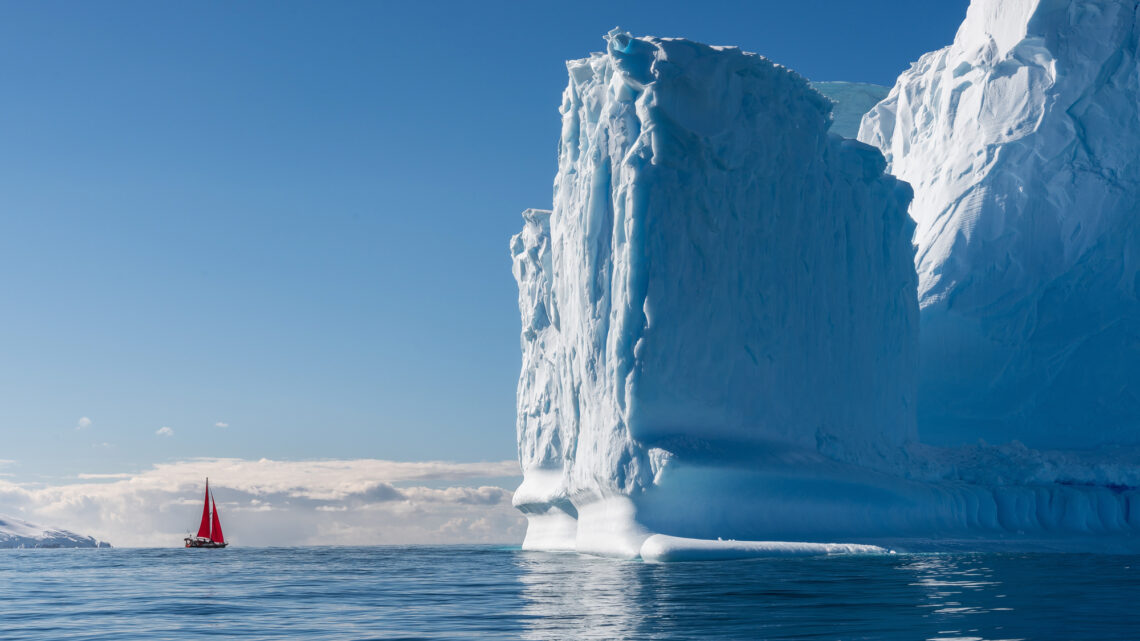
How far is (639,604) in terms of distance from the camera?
13484mm

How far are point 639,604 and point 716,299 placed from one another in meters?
14.4

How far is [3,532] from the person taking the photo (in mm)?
83812

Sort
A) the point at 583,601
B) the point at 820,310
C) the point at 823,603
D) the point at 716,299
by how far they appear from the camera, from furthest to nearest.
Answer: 1. the point at 820,310
2. the point at 716,299
3. the point at 583,601
4. the point at 823,603

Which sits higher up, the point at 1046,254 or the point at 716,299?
the point at 1046,254

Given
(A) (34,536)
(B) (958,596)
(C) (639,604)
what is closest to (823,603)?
(B) (958,596)

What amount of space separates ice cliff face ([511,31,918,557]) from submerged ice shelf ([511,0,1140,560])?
0.23 ft

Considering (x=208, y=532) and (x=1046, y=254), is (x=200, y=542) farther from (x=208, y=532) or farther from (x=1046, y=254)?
(x=1046, y=254)

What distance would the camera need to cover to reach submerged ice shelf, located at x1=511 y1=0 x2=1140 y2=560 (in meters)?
25.8

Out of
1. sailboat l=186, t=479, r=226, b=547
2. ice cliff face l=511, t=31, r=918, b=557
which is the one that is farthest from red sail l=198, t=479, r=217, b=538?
ice cliff face l=511, t=31, r=918, b=557

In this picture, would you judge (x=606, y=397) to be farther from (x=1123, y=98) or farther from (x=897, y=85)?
(x=897, y=85)

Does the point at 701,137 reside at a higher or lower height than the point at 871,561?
higher

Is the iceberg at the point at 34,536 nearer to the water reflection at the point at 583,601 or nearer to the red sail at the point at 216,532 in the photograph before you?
the red sail at the point at 216,532

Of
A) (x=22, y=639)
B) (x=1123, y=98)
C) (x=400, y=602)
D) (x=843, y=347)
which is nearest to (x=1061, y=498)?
(x=843, y=347)

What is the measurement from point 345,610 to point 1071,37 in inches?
1265
